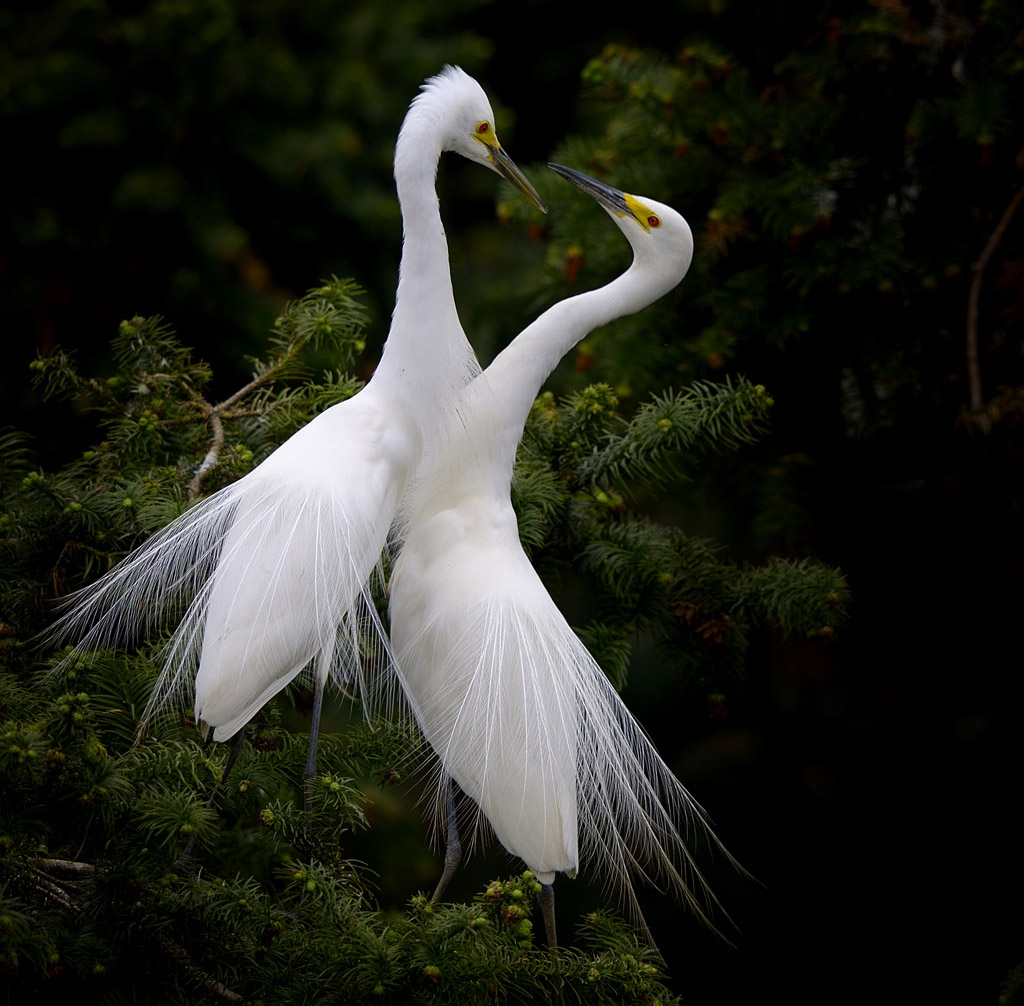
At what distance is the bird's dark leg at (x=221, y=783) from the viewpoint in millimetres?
1620

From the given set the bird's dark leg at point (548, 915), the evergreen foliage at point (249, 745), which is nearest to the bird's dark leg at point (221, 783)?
the evergreen foliage at point (249, 745)

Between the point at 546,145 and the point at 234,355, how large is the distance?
111 inches

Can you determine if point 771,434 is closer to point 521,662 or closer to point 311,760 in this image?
point 521,662

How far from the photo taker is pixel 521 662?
79.5 inches

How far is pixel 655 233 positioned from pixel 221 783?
1375 millimetres

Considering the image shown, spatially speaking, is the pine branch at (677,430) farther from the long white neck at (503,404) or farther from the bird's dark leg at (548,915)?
the bird's dark leg at (548,915)

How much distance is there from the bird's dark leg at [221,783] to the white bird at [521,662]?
353 millimetres

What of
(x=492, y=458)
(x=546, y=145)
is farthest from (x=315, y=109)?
(x=492, y=458)

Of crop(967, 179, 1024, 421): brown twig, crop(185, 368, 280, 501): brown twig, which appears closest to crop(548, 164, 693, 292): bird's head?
crop(967, 179, 1024, 421): brown twig

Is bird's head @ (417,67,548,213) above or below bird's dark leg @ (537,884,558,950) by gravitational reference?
above

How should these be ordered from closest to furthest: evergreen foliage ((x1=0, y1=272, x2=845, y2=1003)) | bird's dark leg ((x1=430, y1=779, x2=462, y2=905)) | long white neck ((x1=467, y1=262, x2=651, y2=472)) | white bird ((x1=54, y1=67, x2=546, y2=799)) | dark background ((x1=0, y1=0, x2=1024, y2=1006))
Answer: evergreen foliage ((x1=0, y1=272, x2=845, y2=1003)) < white bird ((x1=54, y1=67, x2=546, y2=799)) < bird's dark leg ((x1=430, y1=779, x2=462, y2=905)) < long white neck ((x1=467, y1=262, x2=651, y2=472)) < dark background ((x1=0, y1=0, x2=1024, y2=1006))

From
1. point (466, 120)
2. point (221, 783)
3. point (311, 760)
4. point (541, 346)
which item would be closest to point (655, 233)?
point (541, 346)

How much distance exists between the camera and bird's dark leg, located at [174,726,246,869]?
1.62 meters

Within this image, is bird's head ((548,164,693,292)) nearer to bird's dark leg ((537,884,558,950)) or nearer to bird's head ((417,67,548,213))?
bird's head ((417,67,548,213))
